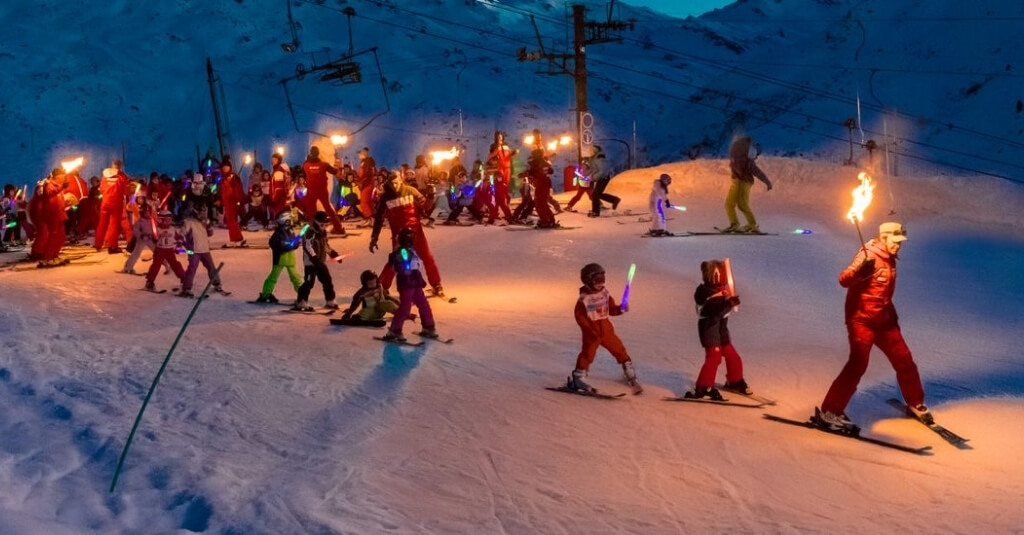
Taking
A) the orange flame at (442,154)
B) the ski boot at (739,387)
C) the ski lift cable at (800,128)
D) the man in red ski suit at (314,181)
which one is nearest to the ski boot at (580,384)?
the ski boot at (739,387)

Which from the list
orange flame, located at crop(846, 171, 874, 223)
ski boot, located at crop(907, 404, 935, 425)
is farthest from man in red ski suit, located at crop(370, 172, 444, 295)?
ski boot, located at crop(907, 404, 935, 425)

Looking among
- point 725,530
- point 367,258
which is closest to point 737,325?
point 725,530

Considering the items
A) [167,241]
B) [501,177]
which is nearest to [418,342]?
[167,241]

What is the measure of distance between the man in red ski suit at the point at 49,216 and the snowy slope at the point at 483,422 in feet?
7.99

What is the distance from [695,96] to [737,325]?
41043 millimetres

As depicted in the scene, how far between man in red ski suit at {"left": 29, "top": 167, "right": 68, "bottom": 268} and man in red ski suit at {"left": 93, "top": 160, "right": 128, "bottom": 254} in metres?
1.10

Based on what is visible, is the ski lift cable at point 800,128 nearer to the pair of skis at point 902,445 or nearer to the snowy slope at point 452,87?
the snowy slope at point 452,87

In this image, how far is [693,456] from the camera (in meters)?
6.68

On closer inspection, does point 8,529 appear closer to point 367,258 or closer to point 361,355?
point 361,355

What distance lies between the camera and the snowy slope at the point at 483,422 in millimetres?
5562

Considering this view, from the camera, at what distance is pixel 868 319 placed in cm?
750

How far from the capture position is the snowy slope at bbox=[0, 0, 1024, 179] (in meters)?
41.8

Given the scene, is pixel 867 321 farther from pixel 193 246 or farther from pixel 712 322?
pixel 193 246

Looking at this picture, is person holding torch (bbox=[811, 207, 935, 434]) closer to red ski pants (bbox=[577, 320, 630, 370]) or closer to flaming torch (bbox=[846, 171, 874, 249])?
flaming torch (bbox=[846, 171, 874, 249])
